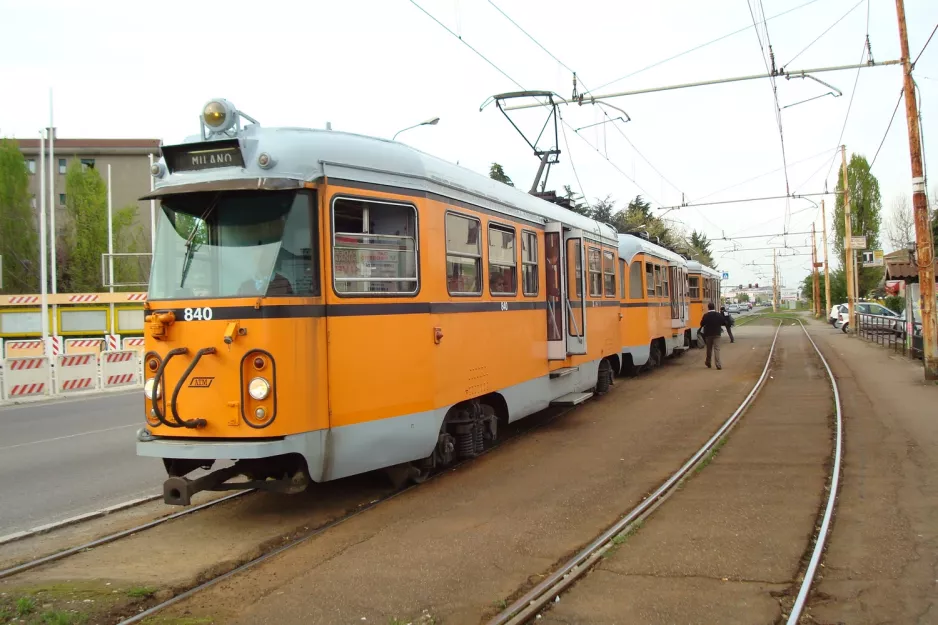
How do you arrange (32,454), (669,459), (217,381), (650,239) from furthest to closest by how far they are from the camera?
1. (650,239)
2. (32,454)
3. (669,459)
4. (217,381)

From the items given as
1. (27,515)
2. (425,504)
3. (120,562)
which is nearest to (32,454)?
(27,515)

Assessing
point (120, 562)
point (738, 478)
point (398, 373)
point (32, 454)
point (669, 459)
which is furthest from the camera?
point (32, 454)

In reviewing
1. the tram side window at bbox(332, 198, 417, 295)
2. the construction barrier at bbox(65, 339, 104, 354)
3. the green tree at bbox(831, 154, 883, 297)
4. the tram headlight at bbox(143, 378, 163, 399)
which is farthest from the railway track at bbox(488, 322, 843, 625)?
the green tree at bbox(831, 154, 883, 297)

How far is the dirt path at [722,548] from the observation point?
14.4 feet

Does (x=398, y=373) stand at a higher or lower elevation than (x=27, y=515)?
higher

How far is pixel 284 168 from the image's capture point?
589 cm

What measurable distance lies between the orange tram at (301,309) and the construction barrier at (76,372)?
13673 millimetres

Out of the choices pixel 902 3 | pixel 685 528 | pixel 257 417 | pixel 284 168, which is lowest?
pixel 685 528

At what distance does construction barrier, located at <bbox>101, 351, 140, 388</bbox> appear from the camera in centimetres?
1884

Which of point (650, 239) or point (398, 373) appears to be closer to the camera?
point (398, 373)

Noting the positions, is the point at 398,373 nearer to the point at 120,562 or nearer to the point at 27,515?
the point at 120,562

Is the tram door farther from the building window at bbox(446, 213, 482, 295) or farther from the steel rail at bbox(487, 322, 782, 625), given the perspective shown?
the building window at bbox(446, 213, 482, 295)

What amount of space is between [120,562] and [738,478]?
19.1ft

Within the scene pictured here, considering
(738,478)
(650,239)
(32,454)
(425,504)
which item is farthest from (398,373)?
(650,239)
